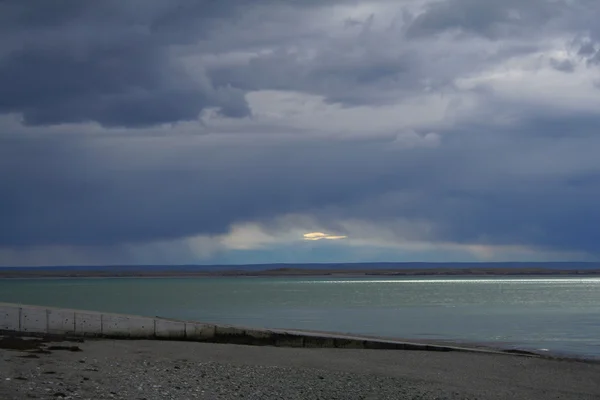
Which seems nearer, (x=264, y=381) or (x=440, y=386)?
(x=264, y=381)

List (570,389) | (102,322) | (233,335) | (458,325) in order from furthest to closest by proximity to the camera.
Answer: (458,325) → (233,335) → (102,322) → (570,389)

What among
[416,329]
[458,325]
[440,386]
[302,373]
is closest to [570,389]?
[440,386]

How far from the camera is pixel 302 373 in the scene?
21.6 metres

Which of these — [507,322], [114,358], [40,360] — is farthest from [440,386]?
[507,322]

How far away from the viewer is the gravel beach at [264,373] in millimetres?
16875

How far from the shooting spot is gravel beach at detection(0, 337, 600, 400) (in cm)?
1688

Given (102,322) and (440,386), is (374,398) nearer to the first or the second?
(440,386)

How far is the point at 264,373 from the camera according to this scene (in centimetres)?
2106

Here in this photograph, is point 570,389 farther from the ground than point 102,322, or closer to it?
closer to it

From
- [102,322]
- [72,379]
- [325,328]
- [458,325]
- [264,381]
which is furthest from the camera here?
[458,325]

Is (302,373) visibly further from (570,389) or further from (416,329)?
(416,329)

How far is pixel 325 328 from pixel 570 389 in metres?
26.0

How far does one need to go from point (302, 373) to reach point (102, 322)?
985cm

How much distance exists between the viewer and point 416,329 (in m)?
47.9
